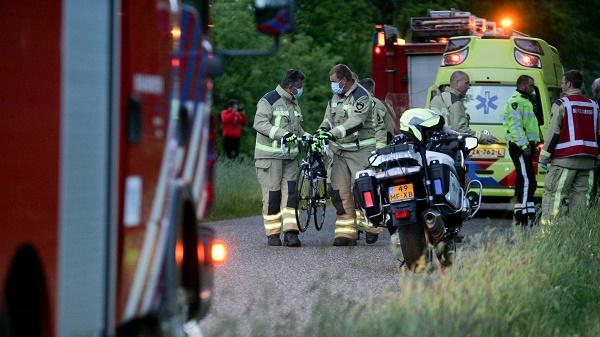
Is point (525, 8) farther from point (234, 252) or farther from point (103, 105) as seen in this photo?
point (103, 105)

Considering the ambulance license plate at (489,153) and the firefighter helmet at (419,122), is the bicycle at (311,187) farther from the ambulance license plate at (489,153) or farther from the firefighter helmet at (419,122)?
the firefighter helmet at (419,122)

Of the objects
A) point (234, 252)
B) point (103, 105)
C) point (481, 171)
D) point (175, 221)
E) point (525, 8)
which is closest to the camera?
point (103, 105)

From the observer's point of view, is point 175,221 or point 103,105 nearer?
point 103,105

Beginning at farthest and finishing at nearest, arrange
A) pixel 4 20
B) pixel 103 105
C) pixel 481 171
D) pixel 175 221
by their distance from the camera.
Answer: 1. pixel 481 171
2. pixel 175 221
3. pixel 103 105
4. pixel 4 20

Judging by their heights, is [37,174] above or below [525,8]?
below

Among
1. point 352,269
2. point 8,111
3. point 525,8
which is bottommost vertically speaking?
point 352,269

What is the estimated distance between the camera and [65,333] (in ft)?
19.8

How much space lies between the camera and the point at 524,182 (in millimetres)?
19391

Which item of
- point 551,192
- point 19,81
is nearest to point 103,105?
point 19,81

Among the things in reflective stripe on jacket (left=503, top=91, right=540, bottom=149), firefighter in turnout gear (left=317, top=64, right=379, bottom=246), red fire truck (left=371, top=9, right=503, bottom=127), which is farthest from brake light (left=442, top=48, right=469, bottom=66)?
firefighter in turnout gear (left=317, top=64, right=379, bottom=246)

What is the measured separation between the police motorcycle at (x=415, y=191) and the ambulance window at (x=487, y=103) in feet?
27.0

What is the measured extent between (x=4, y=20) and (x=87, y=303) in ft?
3.52

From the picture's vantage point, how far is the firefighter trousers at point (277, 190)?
56.5 feet

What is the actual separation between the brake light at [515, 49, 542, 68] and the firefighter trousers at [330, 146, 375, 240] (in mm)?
5069
